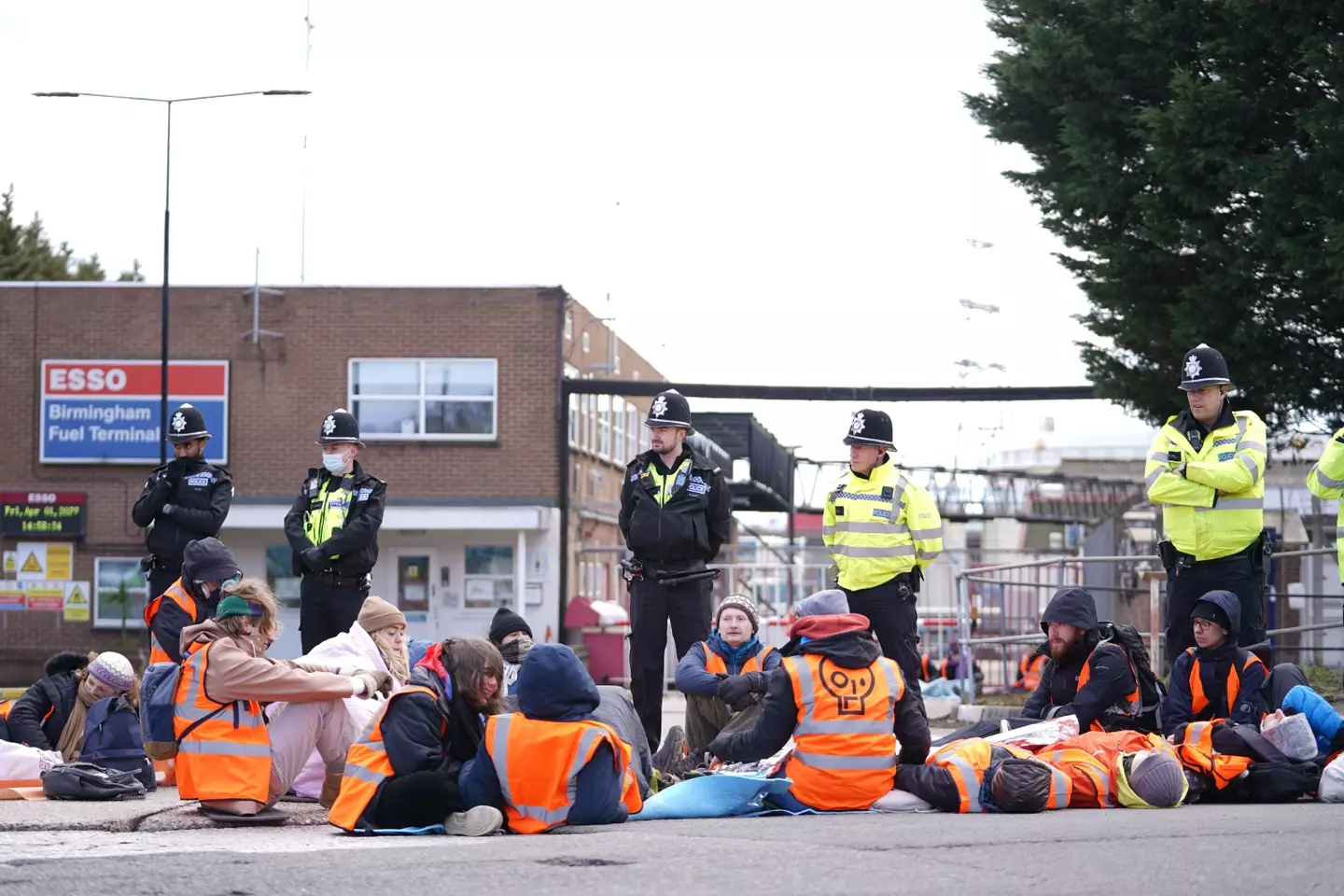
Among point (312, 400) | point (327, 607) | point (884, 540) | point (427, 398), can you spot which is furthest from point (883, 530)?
point (312, 400)

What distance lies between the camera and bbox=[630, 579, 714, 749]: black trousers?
1053 cm

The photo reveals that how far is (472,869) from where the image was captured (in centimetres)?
628

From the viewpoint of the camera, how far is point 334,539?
10.7 m

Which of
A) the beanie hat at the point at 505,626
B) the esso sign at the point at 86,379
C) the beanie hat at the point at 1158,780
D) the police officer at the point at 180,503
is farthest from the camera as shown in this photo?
the esso sign at the point at 86,379

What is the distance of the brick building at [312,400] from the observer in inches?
1417

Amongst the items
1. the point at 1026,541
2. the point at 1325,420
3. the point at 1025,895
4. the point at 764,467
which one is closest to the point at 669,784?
the point at 1025,895

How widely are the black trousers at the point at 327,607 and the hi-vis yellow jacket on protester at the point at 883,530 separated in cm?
283

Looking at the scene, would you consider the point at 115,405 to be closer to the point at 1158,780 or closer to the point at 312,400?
the point at 312,400

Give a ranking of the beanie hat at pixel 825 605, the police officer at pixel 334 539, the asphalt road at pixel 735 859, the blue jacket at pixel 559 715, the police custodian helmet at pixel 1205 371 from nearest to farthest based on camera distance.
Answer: the asphalt road at pixel 735 859
the blue jacket at pixel 559 715
the beanie hat at pixel 825 605
the police custodian helmet at pixel 1205 371
the police officer at pixel 334 539

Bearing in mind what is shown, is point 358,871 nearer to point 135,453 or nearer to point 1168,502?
point 1168,502

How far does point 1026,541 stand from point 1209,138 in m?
59.0

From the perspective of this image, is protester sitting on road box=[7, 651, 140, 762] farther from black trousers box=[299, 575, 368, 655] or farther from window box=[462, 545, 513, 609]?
window box=[462, 545, 513, 609]

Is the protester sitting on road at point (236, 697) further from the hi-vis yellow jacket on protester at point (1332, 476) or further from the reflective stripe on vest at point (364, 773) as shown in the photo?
the hi-vis yellow jacket on protester at point (1332, 476)

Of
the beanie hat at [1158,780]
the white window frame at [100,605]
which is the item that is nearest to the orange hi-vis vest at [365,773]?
the beanie hat at [1158,780]
